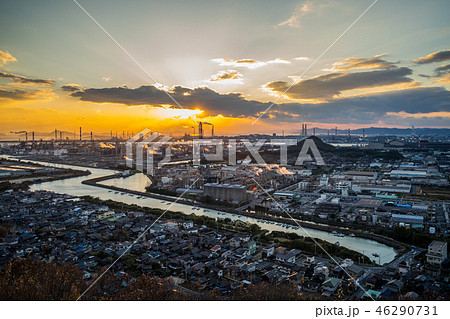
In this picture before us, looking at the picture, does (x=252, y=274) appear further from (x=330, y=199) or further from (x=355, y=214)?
(x=330, y=199)

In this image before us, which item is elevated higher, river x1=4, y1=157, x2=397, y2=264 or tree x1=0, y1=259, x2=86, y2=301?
tree x1=0, y1=259, x2=86, y2=301

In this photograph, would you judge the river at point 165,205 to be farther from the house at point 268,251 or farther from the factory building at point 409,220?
the house at point 268,251

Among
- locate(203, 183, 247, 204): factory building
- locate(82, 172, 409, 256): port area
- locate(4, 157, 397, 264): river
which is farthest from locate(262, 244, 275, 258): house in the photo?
locate(203, 183, 247, 204): factory building

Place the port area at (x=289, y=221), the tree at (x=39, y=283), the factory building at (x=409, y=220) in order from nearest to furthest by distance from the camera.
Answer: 1. the tree at (x=39, y=283)
2. the port area at (x=289, y=221)
3. the factory building at (x=409, y=220)

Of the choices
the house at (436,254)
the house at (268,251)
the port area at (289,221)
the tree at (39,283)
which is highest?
the tree at (39,283)

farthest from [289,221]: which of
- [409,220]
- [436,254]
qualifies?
[436,254]

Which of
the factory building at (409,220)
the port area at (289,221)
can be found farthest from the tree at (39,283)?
the factory building at (409,220)

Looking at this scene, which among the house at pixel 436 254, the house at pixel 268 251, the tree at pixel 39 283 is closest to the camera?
the tree at pixel 39 283

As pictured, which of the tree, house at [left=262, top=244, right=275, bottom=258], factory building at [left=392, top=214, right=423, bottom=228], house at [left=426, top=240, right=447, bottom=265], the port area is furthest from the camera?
factory building at [left=392, top=214, right=423, bottom=228]

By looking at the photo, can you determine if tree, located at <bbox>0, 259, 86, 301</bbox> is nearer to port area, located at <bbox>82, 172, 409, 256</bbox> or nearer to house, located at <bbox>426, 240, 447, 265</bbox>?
house, located at <bbox>426, 240, 447, 265</bbox>
